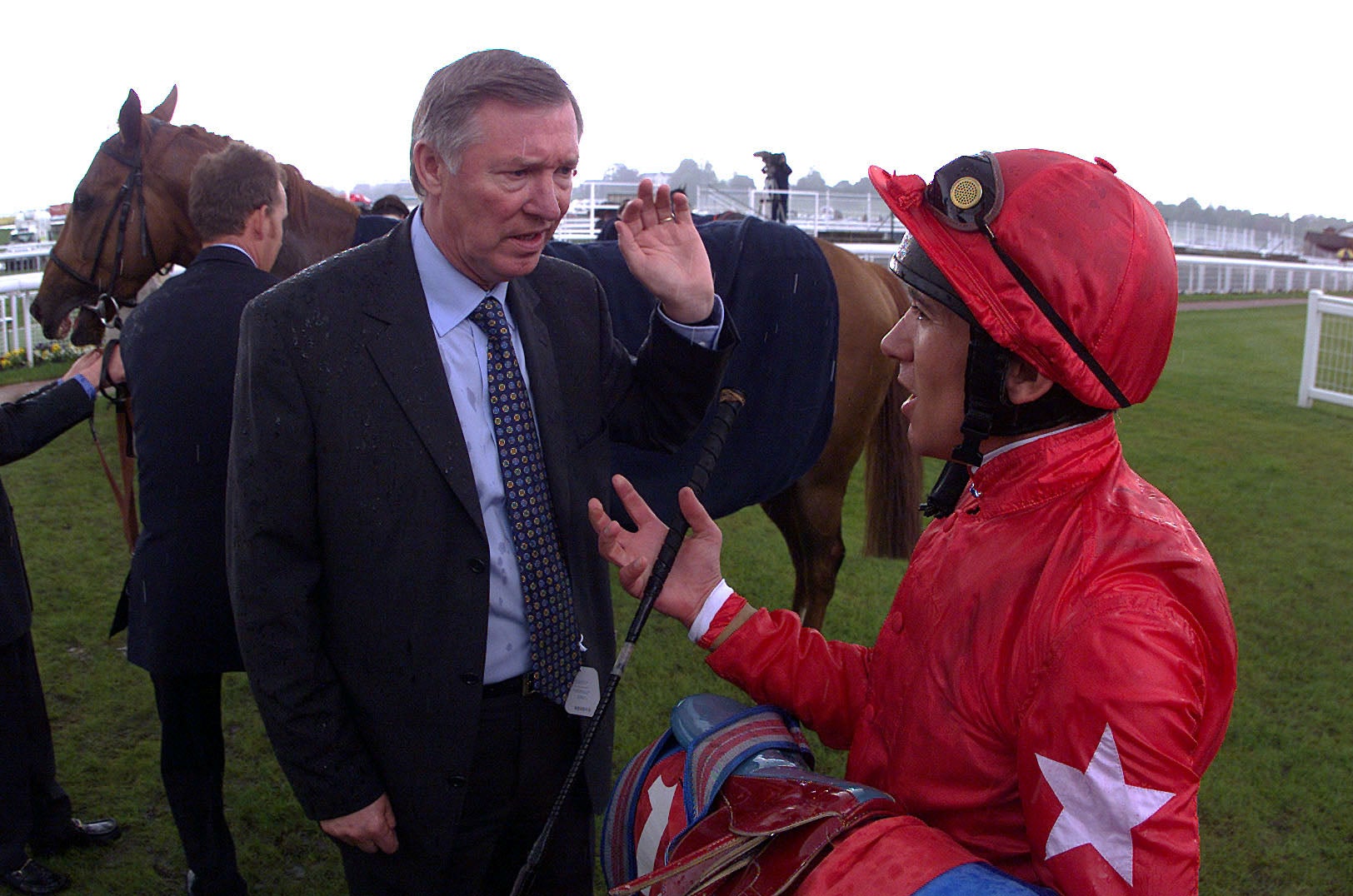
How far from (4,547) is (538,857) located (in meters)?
2.15

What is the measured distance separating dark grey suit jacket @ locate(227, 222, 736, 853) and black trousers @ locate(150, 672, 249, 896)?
3.67ft

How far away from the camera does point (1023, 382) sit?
1230 millimetres

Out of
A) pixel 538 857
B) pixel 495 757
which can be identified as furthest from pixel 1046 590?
pixel 495 757

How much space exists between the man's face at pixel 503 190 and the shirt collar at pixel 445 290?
2 cm

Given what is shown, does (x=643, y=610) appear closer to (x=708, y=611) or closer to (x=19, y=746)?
(x=708, y=611)

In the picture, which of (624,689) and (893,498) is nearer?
(624,689)

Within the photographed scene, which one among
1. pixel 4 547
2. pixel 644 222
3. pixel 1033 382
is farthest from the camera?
pixel 4 547

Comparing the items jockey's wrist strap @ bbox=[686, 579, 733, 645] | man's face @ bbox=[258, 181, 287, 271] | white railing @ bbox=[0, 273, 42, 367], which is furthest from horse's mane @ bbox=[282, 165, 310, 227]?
white railing @ bbox=[0, 273, 42, 367]

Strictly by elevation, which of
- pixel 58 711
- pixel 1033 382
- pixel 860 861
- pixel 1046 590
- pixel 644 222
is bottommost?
pixel 58 711

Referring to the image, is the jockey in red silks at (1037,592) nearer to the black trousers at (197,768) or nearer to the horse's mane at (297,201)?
the black trousers at (197,768)

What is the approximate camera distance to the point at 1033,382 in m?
1.22

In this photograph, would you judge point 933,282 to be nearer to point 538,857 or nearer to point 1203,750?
point 1203,750

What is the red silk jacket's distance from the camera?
965 millimetres

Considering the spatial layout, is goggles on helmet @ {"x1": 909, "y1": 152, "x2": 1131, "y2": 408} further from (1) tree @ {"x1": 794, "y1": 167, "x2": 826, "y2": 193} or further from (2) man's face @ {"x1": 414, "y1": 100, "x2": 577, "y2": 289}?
(1) tree @ {"x1": 794, "y1": 167, "x2": 826, "y2": 193}
